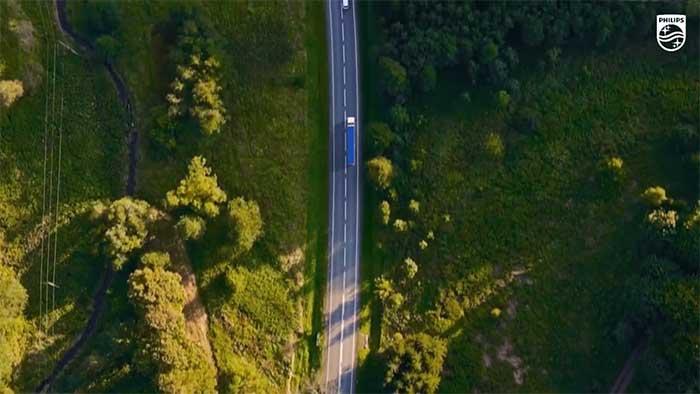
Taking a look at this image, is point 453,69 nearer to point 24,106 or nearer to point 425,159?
point 425,159

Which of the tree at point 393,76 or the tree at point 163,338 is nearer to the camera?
the tree at point 163,338

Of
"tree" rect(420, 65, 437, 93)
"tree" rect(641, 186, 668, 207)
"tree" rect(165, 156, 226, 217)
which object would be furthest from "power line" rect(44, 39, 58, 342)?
Result: "tree" rect(641, 186, 668, 207)

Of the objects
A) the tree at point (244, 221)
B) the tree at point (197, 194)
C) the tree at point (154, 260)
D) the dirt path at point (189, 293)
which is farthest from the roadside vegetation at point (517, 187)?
the tree at point (154, 260)

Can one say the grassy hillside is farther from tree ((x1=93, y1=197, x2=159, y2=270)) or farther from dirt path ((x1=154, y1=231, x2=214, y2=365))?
dirt path ((x1=154, y1=231, x2=214, y2=365))

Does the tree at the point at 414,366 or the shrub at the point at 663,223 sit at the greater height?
the shrub at the point at 663,223

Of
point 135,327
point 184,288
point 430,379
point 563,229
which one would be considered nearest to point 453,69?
point 563,229

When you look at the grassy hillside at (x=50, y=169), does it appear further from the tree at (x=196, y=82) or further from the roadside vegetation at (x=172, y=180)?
the tree at (x=196, y=82)

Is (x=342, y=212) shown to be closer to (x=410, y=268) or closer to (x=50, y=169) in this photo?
(x=410, y=268)

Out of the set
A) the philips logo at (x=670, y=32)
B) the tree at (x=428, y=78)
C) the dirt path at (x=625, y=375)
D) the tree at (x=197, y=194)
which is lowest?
the dirt path at (x=625, y=375)
